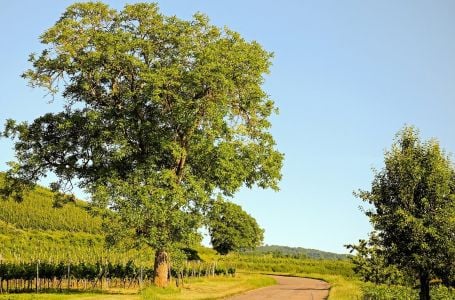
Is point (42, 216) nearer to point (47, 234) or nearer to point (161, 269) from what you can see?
point (47, 234)

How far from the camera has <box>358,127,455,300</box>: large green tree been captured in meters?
26.5

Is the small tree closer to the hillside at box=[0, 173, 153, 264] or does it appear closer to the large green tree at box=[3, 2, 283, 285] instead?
the hillside at box=[0, 173, 153, 264]

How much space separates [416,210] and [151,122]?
65.2 feet

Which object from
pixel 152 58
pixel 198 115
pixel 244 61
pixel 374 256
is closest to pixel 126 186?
pixel 198 115

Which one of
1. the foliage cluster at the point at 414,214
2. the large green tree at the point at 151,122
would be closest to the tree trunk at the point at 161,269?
the large green tree at the point at 151,122

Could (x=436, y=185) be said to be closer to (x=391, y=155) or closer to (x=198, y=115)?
(x=391, y=155)

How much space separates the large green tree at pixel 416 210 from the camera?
2655 cm

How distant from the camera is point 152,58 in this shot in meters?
38.9

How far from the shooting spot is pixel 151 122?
39000 mm

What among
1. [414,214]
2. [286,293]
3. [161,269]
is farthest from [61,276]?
[414,214]

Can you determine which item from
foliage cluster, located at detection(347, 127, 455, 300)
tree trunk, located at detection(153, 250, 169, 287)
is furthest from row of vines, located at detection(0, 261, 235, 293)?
foliage cluster, located at detection(347, 127, 455, 300)

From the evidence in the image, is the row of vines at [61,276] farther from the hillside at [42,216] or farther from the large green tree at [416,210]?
the hillside at [42,216]

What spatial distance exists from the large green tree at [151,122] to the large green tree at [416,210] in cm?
1259

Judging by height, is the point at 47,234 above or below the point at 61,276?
above
